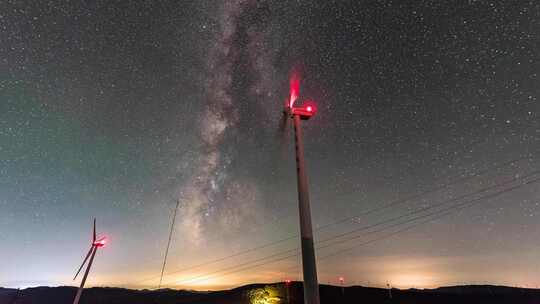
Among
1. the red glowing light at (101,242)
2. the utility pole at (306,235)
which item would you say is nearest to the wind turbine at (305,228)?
the utility pole at (306,235)

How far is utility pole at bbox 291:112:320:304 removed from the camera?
9828 millimetres

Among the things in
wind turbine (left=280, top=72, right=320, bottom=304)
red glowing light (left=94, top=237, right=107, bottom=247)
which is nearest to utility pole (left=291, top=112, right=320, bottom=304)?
wind turbine (left=280, top=72, right=320, bottom=304)

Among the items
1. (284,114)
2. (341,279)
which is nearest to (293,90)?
(284,114)

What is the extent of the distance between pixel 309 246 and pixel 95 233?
185ft

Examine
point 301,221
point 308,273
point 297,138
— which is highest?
point 297,138

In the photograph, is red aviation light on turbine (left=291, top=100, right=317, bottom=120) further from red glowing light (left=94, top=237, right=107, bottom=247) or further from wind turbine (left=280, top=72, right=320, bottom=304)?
red glowing light (left=94, top=237, right=107, bottom=247)

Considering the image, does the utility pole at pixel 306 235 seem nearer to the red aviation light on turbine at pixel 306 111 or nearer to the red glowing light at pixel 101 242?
the red aviation light on turbine at pixel 306 111

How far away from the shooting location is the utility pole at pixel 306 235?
983 cm

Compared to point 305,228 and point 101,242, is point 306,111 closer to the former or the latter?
point 305,228

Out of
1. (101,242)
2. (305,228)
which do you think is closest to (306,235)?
(305,228)

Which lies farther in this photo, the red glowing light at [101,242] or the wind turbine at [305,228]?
the red glowing light at [101,242]

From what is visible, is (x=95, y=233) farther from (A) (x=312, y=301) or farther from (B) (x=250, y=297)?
(A) (x=312, y=301)

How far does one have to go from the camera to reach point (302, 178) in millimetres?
12172

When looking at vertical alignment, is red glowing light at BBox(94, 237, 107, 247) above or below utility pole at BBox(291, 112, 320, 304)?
above
